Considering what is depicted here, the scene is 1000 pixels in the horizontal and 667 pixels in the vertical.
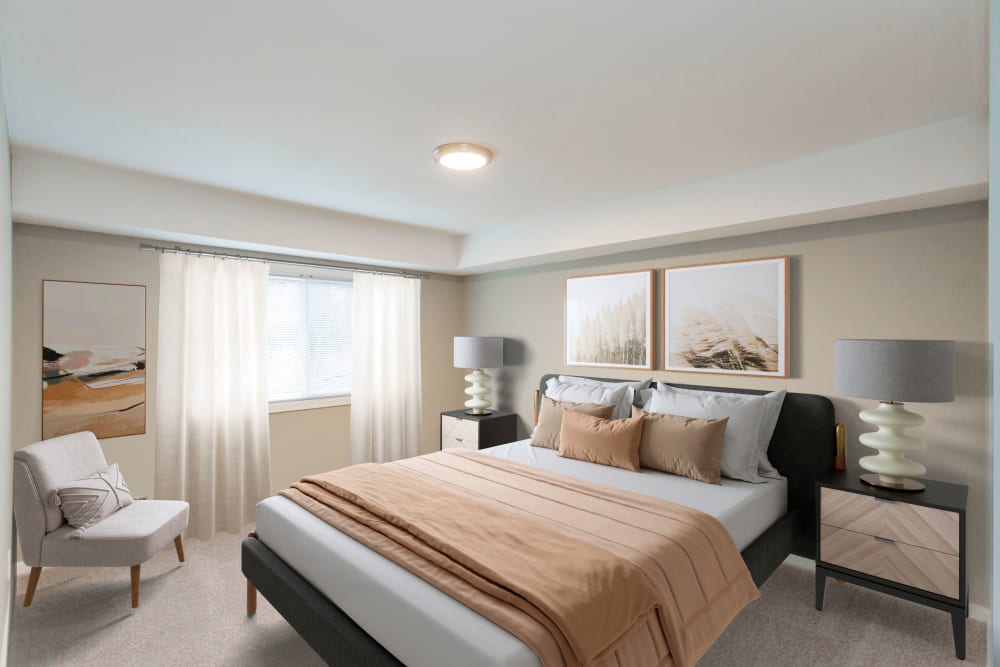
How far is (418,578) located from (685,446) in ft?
5.83

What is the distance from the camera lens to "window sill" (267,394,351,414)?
4.26 meters

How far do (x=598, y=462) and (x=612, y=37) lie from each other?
2397 millimetres

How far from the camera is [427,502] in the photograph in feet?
8.04

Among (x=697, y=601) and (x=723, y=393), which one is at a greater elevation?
(x=723, y=393)

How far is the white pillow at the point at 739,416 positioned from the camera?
2949 millimetres

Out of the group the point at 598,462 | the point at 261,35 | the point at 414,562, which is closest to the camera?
the point at 261,35

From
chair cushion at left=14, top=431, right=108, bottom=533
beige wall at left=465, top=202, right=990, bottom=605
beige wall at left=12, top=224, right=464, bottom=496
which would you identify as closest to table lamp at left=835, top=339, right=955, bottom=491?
beige wall at left=465, top=202, right=990, bottom=605

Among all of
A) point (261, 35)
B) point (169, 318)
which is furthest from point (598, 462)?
point (169, 318)

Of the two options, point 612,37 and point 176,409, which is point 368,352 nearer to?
point 176,409

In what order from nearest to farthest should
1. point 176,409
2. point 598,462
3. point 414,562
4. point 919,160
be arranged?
point 414,562, point 919,160, point 598,462, point 176,409

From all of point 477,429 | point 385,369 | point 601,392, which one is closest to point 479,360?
point 477,429

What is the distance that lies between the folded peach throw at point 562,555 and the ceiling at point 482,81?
1814 millimetres

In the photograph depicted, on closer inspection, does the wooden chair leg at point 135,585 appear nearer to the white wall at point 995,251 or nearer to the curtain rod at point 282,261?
the curtain rod at point 282,261

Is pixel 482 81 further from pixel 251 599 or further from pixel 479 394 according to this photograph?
pixel 479 394
